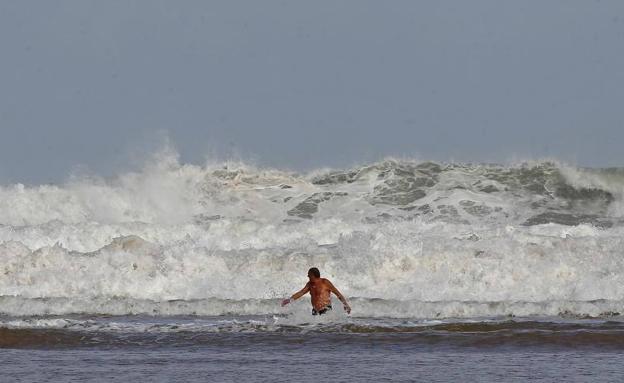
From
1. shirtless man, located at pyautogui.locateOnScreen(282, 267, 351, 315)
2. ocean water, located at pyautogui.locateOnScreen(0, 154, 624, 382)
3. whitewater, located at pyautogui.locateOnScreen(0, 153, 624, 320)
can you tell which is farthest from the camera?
whitewater, located at pyautogui.locateOnScreen(0, 153, 624, 320)

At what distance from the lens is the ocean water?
12070 mm

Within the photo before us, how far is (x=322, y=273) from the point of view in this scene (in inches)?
→ 795

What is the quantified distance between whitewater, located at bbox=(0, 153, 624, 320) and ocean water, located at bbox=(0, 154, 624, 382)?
0.05 metres

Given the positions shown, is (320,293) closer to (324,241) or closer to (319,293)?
(319,293)

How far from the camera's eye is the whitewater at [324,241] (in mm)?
17750

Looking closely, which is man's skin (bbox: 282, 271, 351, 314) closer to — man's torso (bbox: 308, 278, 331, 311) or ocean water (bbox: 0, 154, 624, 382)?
man's torso (bbox: 308, 278, 331, 311)

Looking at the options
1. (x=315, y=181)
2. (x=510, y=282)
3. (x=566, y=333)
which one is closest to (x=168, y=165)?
(x=315, y=181)

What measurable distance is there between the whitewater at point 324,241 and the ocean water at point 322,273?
0.05 m

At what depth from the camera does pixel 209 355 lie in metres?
12.4

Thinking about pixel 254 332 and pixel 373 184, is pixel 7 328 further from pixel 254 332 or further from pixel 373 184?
pixel 373 184

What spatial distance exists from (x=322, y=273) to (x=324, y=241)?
3.45 m

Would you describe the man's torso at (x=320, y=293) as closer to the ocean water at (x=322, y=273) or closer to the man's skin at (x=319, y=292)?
the man's skin at (x=319, y=292)

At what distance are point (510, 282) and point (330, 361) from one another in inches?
324

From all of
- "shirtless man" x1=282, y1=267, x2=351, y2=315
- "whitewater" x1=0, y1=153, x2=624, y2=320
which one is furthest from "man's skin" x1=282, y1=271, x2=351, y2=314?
"whitewater" x1=0, y1=153, x2=624, y2=320
